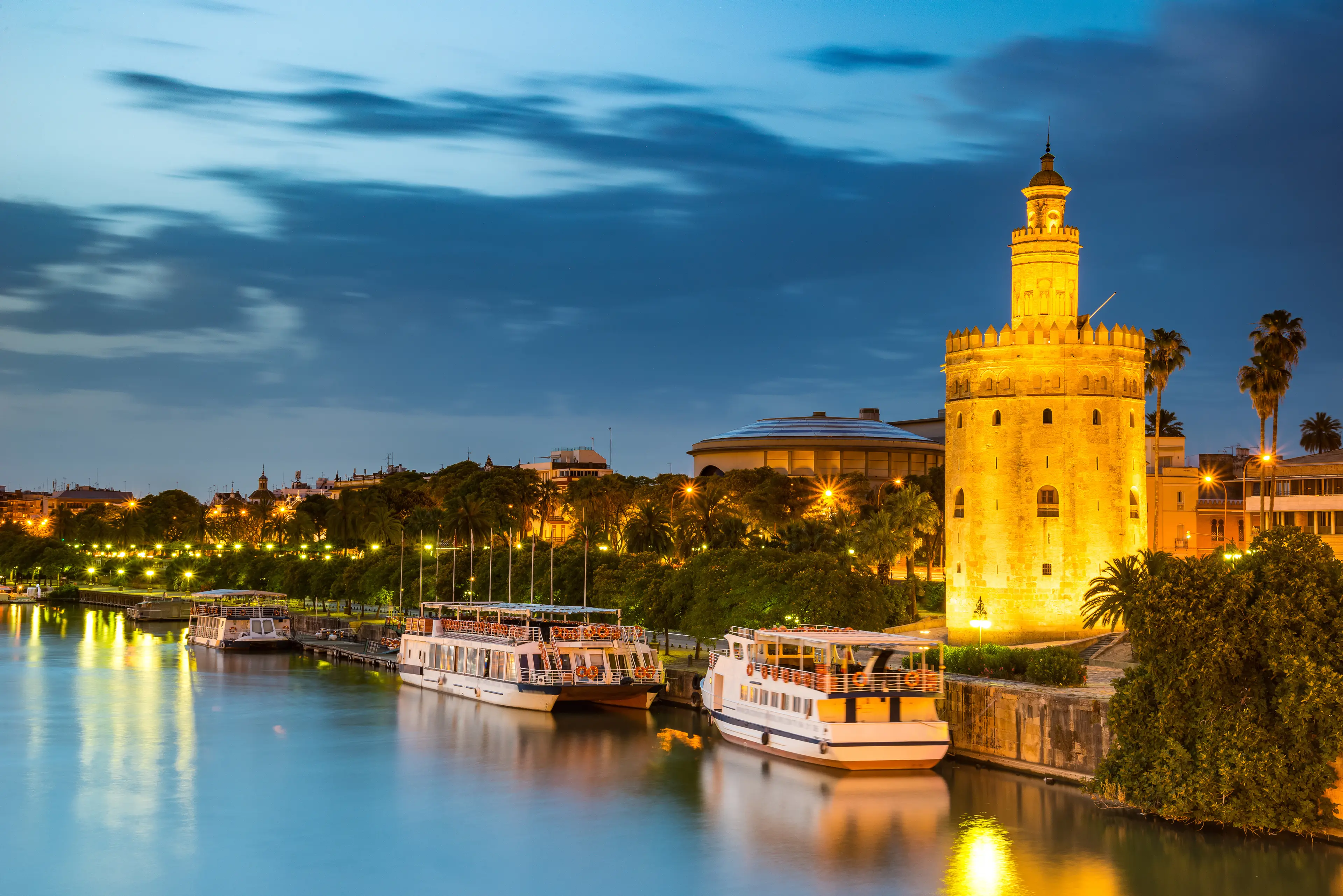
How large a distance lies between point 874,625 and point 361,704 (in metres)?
22.5

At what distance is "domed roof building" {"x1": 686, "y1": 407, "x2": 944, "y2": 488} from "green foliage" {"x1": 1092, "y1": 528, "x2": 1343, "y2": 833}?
10170 centimetres

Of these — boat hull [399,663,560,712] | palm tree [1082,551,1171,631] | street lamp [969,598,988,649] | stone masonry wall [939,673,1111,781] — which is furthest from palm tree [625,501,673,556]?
stone masonry wall [939,673,1111,781]

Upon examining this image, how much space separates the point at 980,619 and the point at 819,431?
3781 inches

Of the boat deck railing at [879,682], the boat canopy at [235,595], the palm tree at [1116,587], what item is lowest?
the boat deck railing at [879,682]

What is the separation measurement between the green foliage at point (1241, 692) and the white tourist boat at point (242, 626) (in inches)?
2490

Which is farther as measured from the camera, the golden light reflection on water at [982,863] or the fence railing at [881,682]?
the fence railing at [881,682]

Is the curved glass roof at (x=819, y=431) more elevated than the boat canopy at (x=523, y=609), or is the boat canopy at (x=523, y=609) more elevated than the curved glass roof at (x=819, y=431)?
the curved glass roof at (x=819, y=431)

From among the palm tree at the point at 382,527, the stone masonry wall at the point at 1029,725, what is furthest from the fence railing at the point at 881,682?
the palm tree at the point at 382,527

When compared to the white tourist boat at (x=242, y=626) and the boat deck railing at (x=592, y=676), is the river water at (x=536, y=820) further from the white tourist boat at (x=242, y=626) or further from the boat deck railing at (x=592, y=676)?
the white tourist boat at (x=242, y=626)

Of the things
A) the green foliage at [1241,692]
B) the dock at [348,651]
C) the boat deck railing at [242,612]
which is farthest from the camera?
the boat deck railing at [242,612]

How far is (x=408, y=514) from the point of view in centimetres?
13500

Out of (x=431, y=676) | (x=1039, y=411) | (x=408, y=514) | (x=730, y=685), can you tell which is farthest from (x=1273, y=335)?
(x=408, y=514)

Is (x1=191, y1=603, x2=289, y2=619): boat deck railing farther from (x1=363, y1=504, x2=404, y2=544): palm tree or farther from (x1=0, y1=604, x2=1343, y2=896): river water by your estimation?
(x1=0, y1=604, x2=1343, y2=896): river water

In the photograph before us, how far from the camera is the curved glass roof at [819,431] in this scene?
140750mm
